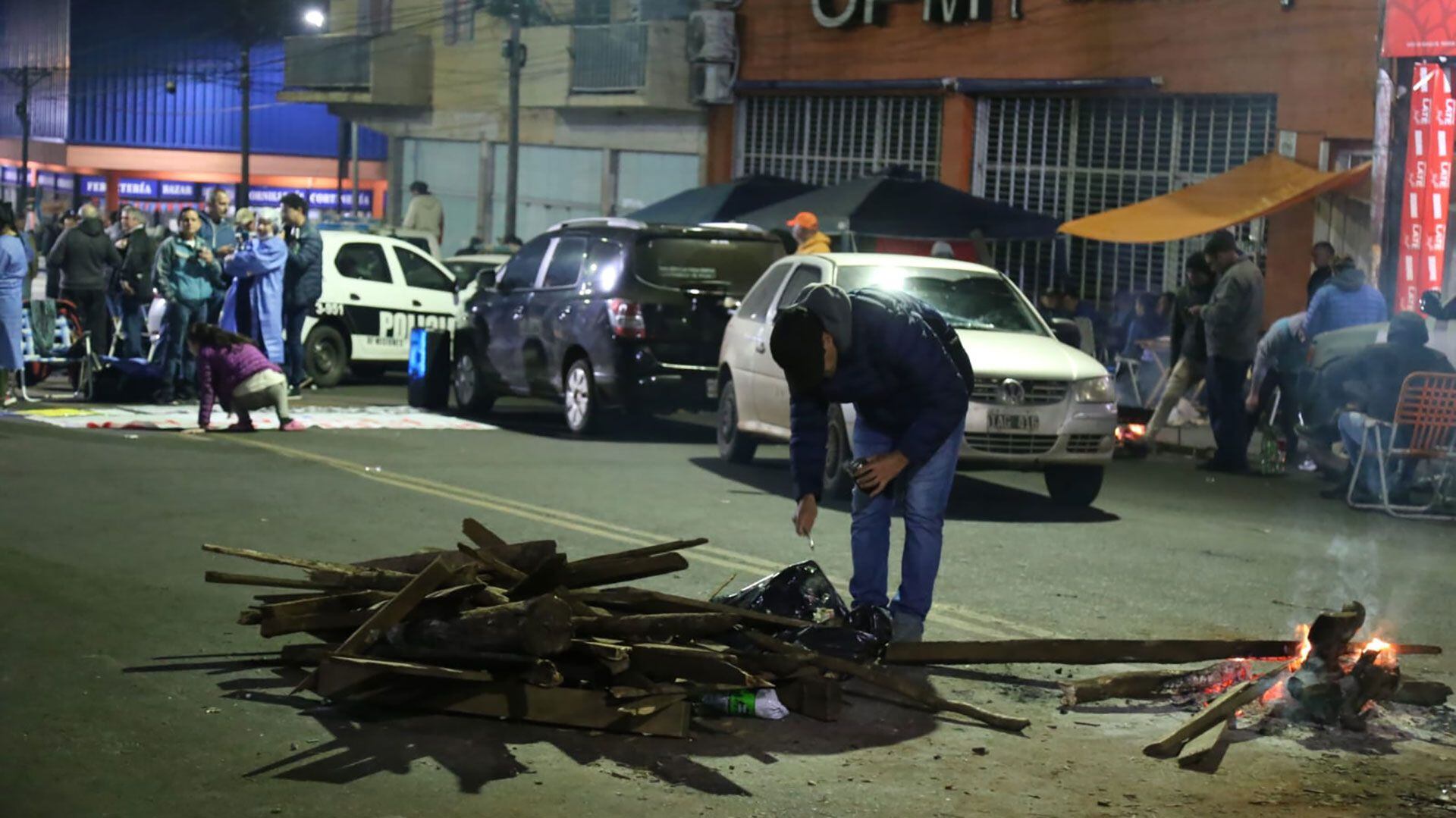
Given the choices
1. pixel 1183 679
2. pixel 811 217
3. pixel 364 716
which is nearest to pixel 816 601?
pixel 1183 679

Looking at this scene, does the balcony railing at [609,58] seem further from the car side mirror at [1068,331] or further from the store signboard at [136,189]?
the store signboard at [136,189]

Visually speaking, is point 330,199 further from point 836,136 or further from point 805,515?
point 805,515

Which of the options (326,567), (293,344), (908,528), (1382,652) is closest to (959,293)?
(908,528)

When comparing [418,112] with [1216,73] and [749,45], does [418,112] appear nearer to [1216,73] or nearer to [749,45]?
[749,45]

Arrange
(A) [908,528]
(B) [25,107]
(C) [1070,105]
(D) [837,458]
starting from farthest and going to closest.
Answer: (B) [25,107]
(C) [1070,105]
(D) [837,458]
(A) [908,528]

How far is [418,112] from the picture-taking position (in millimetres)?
42844

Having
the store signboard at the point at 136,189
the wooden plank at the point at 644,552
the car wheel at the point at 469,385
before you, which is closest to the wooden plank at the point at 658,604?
the wooden plank at the point at 644,552

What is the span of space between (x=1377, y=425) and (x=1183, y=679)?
24.2ft

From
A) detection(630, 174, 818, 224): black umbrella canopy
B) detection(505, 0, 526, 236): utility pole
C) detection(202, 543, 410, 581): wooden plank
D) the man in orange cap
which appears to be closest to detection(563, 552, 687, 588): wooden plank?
detection(202, 543, 410, 581): wooden plank

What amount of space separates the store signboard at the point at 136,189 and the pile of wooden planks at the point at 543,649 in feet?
225

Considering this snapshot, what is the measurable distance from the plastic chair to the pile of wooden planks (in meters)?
7.92

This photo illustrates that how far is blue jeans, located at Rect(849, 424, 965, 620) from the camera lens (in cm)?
805

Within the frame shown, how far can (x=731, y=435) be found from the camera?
15594mm

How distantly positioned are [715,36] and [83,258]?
541 inches
